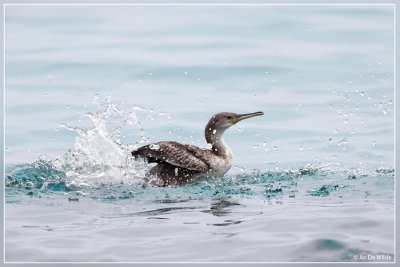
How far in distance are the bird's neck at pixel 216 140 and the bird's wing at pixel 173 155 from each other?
20.3 inches

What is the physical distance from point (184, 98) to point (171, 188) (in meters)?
3.93

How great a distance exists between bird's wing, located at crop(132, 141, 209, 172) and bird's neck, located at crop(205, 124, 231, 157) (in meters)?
0.51

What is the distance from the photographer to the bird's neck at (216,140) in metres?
14.3

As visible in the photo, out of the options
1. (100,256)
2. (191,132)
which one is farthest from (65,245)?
(191,132)

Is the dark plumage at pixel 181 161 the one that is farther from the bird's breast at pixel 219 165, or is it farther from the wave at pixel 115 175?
the wave at pixel 115 175

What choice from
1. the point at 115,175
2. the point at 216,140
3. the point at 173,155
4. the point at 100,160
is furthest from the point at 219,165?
the point at 100,160

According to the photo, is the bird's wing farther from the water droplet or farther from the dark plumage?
the water droplet

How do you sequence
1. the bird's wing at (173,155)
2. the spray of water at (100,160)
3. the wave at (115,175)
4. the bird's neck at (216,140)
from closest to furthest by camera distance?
1. the wave at (115,175)
2. the spray of water at (100,160)
3. the bird's wing at (173,155)
4. the bird's neck at (216,140)

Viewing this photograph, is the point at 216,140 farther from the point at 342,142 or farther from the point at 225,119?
the point at 342,142

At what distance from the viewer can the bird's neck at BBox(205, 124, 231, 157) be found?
14289 mm

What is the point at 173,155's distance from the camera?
13.7m

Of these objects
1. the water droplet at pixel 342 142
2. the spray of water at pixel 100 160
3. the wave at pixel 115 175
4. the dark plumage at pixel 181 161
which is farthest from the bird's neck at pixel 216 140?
the water droplet at pixel 342 142

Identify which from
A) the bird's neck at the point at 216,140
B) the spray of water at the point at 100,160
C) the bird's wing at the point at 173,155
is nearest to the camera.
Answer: the spray of water at the point at 100,160

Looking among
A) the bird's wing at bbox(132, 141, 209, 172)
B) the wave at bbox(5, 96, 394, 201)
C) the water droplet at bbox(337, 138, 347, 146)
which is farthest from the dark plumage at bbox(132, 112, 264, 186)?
the water droplet at bbox(337, 138, 347, 146)
